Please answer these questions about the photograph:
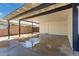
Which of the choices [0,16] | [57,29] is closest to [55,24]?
[57,29]

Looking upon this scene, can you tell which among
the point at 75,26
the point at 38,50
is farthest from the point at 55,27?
the point at 75,26

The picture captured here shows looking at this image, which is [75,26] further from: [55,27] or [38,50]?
[55,27]

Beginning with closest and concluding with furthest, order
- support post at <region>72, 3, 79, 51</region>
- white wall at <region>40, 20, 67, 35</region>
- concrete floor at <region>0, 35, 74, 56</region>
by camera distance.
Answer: concrete floor at <region>0, 35, 74, 56</region> → support post at <region>72, 3, 79, 51</region> → white wall at <region>40, 20, 67, 35</region>

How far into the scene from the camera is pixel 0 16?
618 centimetres

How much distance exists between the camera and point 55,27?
12.9 meters

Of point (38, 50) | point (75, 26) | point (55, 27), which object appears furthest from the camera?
point (55, 27)

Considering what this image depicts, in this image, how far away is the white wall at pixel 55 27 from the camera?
1196 cm

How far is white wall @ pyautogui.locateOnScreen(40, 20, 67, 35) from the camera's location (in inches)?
471

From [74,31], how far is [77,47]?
62cm

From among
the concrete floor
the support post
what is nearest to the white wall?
the concrete floor

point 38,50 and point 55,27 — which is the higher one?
point 55,27

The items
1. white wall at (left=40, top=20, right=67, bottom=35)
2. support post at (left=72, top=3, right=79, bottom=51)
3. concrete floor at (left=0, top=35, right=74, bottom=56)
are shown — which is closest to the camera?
concrete floor at (left=0, top=35, right=74, bottom=56)

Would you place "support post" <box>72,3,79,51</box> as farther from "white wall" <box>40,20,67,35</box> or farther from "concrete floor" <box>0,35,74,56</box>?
"white wall" <box>40,20,67,35</box>

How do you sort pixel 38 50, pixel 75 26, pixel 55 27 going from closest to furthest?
1. pixel 75 26
2. pixel 38 50
3. pixel 55 27
